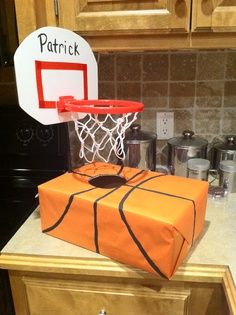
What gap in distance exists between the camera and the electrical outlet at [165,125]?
121 centimetres

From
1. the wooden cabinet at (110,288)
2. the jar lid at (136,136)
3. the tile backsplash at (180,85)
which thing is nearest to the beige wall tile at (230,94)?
the tile backsplash at (180,85)

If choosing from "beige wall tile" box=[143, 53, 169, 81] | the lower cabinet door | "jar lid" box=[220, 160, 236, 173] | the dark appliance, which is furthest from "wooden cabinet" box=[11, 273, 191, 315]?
"beige wall tile" box=[143, 53, 169, 81]

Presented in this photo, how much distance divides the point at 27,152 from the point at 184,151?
→ 583 mm

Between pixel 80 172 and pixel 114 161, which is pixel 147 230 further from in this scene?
pixel 114 161

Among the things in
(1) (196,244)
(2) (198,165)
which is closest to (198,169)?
(2) (198,165)

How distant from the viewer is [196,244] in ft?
2.47

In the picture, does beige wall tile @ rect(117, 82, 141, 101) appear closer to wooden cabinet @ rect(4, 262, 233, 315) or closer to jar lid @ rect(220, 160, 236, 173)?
jar lid @ rect(220, 160, 236, 173)

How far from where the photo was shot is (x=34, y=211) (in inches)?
36.6

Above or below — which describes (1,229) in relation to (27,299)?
above

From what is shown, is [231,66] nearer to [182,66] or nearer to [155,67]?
[182,66]

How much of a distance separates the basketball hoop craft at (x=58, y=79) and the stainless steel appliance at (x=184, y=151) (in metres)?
0.36

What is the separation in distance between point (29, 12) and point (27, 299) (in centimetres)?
79

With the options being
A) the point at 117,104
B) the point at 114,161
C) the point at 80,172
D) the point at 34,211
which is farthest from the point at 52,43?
the point at 114,161

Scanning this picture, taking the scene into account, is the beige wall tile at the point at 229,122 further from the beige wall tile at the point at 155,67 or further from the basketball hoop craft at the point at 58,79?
the basketball hoop craft at the point at 58,79
